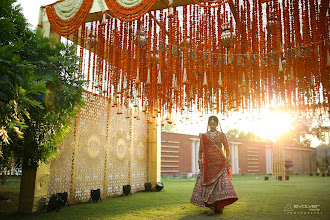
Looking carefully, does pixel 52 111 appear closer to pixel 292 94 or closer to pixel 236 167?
pixel 292 94

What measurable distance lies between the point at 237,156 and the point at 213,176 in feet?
46.6

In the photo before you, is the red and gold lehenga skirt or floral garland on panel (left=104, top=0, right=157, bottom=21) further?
the red and gold lehenga skirt

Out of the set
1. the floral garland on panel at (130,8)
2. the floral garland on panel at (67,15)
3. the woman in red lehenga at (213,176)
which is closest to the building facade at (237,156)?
the woman in red lehenga at (213,176)

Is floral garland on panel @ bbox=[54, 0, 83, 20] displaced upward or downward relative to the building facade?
upward

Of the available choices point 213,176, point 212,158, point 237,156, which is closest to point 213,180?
point 213,176

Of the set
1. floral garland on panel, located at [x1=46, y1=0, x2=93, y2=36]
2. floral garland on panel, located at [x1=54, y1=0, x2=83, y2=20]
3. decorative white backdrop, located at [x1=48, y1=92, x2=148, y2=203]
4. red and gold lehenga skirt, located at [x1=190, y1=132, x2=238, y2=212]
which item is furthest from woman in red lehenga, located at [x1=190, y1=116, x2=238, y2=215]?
floral garland on panel, located at [x1=54, y1=0, x2=83, y2=20]

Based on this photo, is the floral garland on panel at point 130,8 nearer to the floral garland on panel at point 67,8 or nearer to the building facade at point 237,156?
the floral garland on panel at point 67,8

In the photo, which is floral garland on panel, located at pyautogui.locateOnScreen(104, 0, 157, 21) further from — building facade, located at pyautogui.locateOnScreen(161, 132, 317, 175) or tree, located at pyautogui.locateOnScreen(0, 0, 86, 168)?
building facade, located at pyautogui.locateOnScreen(161, 132, 317, 175)

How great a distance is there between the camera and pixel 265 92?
577 centimetres

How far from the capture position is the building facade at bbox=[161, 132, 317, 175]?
545 inches

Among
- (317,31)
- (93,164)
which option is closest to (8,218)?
(93,164)

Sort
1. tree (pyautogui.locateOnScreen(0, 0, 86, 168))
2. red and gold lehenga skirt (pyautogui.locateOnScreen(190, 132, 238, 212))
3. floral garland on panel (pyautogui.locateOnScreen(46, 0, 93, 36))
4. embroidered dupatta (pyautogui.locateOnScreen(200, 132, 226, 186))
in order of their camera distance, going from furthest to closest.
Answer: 1. floral garland on panel (pyautogui.locateOnScreen(46, 0, 93, 36))
2. embroidered dupatta (pyautogui.locateOnScreen(200, 132, 226, 186))
3. red and gold lehenga skirt (pyautogui.locateOnScreen(190, 132, 238, 212))
4. tree (pyautogui.locateOnScreen(0, 0, 86, 168))

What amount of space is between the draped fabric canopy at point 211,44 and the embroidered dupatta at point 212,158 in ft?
3.15

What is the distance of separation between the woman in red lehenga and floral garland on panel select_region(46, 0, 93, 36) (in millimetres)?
2667
